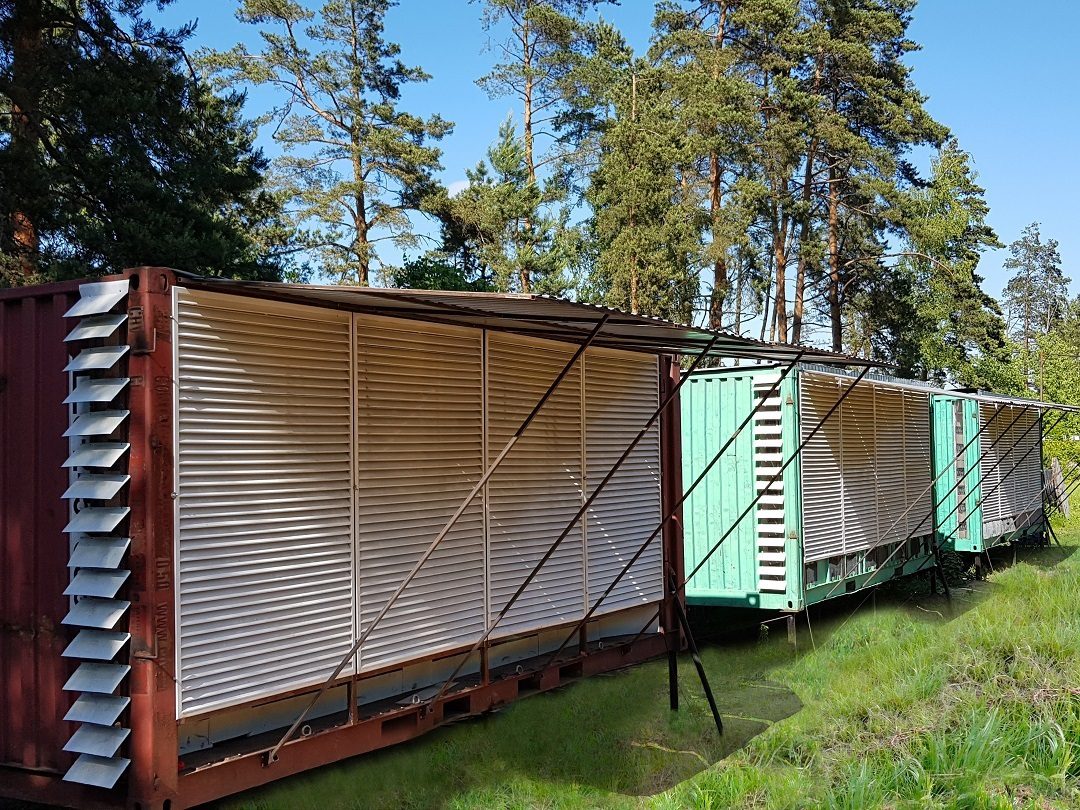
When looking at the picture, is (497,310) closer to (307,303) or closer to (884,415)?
(307,303)

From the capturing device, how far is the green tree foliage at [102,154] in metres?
13.3

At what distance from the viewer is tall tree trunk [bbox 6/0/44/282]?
509 inches

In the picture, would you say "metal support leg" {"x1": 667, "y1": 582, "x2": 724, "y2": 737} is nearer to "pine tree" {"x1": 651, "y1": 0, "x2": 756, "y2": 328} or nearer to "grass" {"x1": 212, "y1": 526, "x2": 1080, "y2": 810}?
"grass" {"x1": 212, "y1": 526, "x2": 1080, "y2": 810}

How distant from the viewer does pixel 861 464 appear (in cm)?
1197

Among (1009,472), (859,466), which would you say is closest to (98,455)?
(859,466)

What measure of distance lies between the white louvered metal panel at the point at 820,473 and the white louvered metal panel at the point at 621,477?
2.63m

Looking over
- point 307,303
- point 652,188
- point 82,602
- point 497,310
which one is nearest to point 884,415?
point 497,310

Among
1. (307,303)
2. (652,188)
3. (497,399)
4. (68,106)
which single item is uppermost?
(652,188)

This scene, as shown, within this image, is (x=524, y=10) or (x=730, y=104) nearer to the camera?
(x=730, y=104)

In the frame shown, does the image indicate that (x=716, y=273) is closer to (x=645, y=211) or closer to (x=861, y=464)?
(x=645, y=211)

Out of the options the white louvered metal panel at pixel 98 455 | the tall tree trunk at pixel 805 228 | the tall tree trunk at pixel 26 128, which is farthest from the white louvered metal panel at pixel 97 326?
the tall tree trunk at pixel 805 228

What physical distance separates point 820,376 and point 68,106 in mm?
10797

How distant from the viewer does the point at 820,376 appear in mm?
10617

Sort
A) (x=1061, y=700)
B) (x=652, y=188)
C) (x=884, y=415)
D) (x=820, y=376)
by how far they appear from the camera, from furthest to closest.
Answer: (x=652, y=188)
(x=884, y=415)
(x=820, y=376)
(x=1061, y=700)
